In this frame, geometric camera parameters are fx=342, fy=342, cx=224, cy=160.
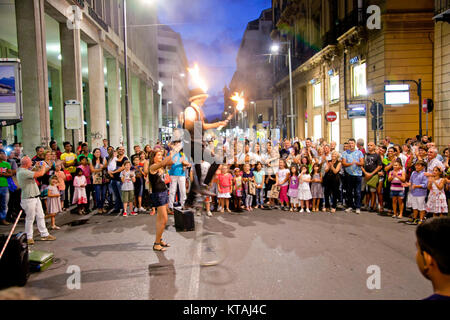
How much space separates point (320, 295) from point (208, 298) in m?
1.40

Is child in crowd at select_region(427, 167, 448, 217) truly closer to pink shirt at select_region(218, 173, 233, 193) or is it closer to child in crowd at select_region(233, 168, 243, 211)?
child in crowd at select_region(233, 168, 243, 211)

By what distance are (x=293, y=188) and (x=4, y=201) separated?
832 centimetres

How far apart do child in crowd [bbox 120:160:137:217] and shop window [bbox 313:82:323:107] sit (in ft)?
79.3

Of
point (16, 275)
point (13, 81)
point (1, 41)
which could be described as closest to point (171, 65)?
point (1, 41)

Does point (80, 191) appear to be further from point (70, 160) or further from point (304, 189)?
point (304, 189)

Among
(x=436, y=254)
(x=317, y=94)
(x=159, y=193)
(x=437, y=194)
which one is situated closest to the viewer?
(x=436, y=254)

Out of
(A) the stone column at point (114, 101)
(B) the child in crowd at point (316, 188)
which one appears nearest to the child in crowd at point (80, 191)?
(B) the child in crowd at point (316, 188)

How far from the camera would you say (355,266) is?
213 inches

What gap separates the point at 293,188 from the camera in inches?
434

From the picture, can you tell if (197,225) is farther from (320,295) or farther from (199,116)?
(320,295)

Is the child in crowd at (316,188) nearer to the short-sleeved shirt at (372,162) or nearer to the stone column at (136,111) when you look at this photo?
the short-sleeved shirt at (372,162)

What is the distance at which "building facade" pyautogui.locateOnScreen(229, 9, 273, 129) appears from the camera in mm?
63312

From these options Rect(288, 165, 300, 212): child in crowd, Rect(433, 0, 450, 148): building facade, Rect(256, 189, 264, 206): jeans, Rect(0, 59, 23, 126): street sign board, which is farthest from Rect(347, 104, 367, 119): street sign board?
Rect(0, 59, 23, 126): street sign board

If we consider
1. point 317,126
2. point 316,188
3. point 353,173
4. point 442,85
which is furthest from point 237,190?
point 317,126
